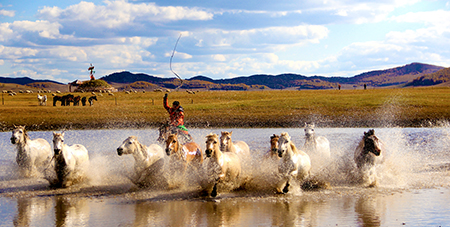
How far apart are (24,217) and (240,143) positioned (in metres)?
7.58

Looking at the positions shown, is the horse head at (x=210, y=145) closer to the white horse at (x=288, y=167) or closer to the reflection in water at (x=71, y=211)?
the white horse at (x=288, y=167)

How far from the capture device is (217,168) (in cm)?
1159

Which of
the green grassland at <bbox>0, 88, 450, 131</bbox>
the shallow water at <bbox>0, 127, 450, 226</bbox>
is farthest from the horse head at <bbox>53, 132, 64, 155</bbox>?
the green grassland at <bbox>0, 88, 450, 131</bbox>

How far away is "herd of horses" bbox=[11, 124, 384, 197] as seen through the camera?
38.8 feet

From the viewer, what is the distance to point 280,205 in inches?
426

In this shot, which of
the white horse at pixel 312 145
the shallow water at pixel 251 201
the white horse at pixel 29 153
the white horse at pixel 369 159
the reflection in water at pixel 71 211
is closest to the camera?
the shallow water at pixel 251 201

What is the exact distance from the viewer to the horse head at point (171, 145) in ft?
40.3

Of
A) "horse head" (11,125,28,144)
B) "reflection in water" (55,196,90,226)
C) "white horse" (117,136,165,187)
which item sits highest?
"horse head" (11,125,28,144)

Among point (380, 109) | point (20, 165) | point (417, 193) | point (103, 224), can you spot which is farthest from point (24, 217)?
point (380, 109)

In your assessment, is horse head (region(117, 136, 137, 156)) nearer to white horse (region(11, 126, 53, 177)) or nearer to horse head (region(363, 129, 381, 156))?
white horse (region(11, 126, 53, 177))

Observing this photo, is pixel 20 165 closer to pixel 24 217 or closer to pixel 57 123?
pixel 24 217

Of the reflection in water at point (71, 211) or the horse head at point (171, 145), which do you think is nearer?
the reflection in water at point (71, 211)

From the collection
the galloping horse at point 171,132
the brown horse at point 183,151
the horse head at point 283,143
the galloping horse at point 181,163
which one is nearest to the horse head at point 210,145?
the brown horse at point 183,151

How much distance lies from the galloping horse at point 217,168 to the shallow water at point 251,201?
37cm
